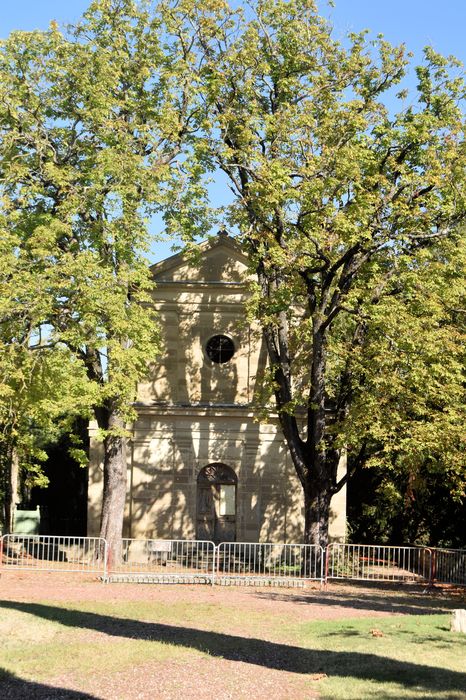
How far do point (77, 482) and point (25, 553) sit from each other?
15372mm

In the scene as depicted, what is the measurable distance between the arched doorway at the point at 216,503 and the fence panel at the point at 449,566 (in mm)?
8174

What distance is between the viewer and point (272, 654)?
13.2 meters

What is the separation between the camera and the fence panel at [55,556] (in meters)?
23.7

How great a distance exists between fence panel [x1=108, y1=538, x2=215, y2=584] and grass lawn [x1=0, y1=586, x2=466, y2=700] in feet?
14.6

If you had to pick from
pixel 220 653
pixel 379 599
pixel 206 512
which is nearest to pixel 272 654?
pixel 220 653

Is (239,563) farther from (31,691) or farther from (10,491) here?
(31,691)

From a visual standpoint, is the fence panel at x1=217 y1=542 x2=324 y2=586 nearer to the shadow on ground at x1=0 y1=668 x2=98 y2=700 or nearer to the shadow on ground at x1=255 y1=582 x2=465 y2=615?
the shadow on ground at x1=255 y1=582 x2=465 y2=615

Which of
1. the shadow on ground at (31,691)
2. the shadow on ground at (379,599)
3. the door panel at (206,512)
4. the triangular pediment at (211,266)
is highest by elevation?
the triangular pediment at (211,266)

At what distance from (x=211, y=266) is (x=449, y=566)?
12612mm

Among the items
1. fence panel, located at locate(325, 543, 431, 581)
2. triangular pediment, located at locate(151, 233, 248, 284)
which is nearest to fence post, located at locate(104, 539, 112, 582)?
fence panel, located at locate(325, 543, 431, 581)

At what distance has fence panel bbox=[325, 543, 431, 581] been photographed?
956 inches

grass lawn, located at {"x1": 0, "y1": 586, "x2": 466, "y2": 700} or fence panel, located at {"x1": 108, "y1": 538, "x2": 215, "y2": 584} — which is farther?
fence panel, located at {"x1": 108, "y1": 538, "x2": 215, "y2": 584}

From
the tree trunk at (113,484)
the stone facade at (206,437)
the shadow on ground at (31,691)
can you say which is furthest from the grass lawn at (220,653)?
the stone facade at (206,437)

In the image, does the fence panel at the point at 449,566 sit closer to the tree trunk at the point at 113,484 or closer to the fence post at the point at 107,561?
the fence post at the point at 107,561
